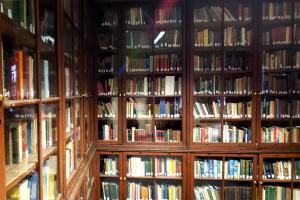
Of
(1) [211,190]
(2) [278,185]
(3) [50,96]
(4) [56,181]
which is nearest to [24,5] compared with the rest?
(3) [50,96]

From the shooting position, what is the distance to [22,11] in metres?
1.12

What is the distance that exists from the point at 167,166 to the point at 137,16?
1.88m

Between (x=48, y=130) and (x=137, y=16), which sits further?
(x=137, y=16)

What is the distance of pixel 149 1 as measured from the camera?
3002 mm

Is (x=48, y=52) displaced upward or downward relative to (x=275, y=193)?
upward

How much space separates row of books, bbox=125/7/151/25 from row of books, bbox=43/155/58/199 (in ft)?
6.69

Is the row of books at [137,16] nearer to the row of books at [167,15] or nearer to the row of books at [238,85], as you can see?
the row of books at [167,15]

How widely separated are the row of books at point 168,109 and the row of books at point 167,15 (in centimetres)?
95

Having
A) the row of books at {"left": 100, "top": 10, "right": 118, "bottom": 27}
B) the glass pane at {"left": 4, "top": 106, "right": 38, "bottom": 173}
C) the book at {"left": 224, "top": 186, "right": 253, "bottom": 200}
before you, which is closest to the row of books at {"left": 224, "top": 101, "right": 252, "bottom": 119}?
the book at {"left": 224, "top": 186, "right": 253, "bottom": 200}

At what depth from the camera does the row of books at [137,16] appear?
3.05 metres

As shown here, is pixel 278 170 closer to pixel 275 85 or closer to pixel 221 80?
pixel 275 85

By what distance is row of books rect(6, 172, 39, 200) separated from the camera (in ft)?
3.24

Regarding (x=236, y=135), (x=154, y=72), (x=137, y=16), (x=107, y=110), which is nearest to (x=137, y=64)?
(x=154, y=72)

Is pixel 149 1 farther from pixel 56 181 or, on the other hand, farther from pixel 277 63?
pixel 56 181
